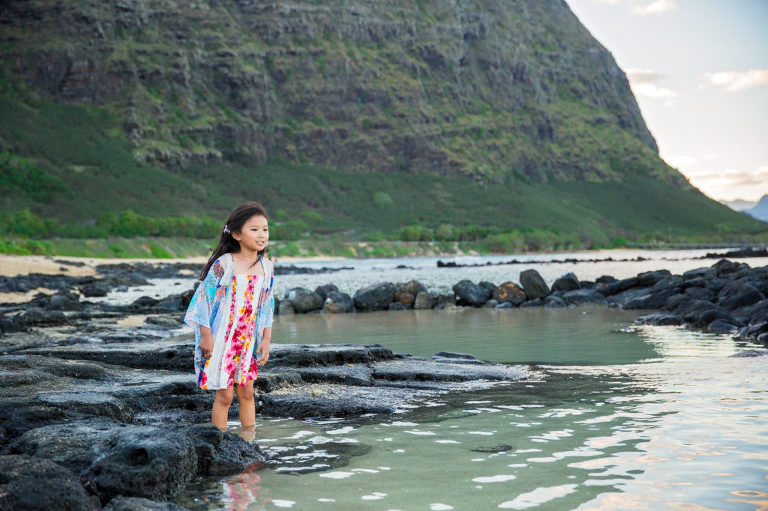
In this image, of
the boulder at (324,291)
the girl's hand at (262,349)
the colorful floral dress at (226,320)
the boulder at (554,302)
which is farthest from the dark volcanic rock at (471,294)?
the colorful floral dress at (226,320)

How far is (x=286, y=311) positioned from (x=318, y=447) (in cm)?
2178

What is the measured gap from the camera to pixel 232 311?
6.70 m

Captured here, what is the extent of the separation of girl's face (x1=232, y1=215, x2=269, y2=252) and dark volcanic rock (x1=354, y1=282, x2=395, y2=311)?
21.6m

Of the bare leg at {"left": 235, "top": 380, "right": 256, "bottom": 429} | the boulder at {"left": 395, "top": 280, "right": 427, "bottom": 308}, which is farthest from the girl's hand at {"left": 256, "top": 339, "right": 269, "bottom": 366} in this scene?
the boulder at {"left": 395, "top": 280, "right": 427, "bottom": 308}

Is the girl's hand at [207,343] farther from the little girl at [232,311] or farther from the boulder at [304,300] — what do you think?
the boulder at [304,300]

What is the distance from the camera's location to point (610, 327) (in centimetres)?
1859

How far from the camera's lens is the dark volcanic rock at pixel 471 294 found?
29.0 m

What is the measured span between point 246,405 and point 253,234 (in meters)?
1.67

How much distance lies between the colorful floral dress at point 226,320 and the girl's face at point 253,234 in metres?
0.20

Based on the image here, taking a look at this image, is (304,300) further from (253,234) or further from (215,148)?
(215,148)

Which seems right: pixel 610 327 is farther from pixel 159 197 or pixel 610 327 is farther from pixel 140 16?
pixel 140 16

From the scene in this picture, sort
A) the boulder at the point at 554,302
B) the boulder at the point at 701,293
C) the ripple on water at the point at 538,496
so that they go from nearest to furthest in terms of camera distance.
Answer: the ripple on water at the point at 538,496 → the boulder at the point at 701,293 → the boulder at the point at 554,302

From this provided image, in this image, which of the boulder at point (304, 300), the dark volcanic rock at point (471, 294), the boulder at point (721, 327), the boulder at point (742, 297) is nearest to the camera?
the boulder at point (721, 327)

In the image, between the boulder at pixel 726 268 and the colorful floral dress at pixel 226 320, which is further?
the boulder at pixel 726 268
